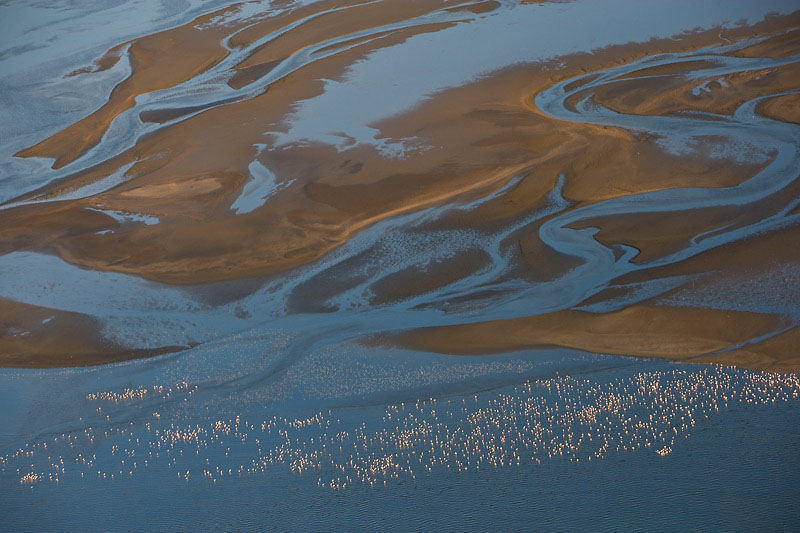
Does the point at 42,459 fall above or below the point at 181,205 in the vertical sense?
below

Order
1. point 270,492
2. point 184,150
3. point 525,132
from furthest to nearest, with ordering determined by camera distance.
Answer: point 184,150, point 525,132, point 270,492

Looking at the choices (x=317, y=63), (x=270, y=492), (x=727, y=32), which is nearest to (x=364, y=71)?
(x=317, y=63)

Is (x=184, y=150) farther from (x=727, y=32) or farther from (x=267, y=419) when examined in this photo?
(x=727, y=32)

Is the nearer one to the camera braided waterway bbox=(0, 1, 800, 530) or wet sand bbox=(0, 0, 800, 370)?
braided waterway bbox=(0, 1, 800, 530)

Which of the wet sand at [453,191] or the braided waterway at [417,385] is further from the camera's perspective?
the wet sand at [453,191]

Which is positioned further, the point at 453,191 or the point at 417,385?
the point at 453,191

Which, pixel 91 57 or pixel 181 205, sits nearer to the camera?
pixel 181 205

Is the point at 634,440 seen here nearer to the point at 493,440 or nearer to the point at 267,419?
the point at 493,440

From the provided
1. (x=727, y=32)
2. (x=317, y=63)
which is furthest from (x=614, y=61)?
(x=317, y=63)

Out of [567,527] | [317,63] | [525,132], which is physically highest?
[317,63]

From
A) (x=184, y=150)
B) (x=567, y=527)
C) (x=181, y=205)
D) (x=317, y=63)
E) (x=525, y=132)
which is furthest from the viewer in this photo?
(x=317, y=63)

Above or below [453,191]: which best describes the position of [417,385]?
below
